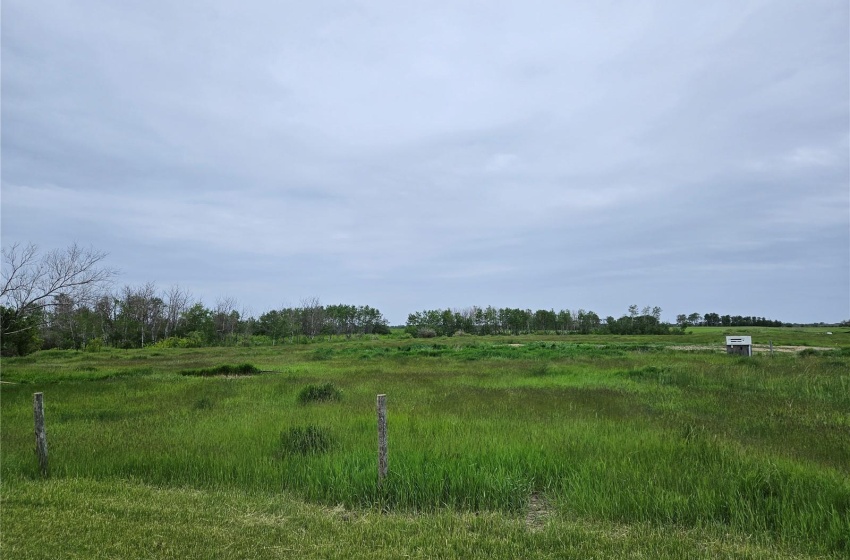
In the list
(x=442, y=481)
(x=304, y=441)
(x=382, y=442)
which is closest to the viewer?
(x=442, y=481)

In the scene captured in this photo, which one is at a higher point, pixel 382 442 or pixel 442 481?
pixel 382 442

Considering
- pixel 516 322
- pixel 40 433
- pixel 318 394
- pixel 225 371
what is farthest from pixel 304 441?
pixel 516 322

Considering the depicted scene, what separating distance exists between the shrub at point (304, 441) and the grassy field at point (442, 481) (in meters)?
0.05

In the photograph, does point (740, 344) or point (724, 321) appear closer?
point (740, 344)

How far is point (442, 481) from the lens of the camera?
7.39 meters

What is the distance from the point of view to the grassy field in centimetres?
550

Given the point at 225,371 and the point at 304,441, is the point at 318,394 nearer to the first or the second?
the point at 304,441

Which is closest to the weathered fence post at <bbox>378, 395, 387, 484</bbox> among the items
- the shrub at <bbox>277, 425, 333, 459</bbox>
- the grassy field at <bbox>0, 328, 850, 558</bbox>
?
the grassy field at <bbox>0, 328, 850, 558</bbox>

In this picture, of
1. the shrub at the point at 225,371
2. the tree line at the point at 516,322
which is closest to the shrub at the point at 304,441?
the shrub at the point at 225,371

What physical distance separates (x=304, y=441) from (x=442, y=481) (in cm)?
363

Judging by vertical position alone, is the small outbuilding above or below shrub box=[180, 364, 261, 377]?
above

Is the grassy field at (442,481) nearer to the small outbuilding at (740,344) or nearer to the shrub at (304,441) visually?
the shrub at (304,441)

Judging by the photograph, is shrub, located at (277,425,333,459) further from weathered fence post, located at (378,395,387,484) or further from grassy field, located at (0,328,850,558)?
weathered fence post, located at (378,395,387,484)

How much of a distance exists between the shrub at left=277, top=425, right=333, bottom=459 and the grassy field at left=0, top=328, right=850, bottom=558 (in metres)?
0.05
